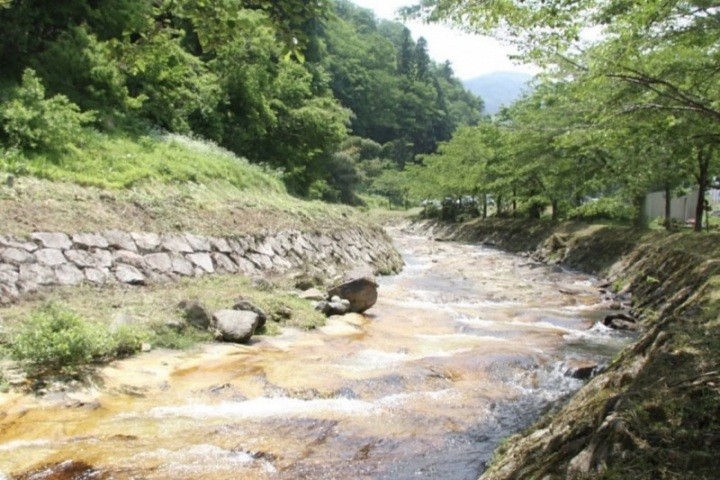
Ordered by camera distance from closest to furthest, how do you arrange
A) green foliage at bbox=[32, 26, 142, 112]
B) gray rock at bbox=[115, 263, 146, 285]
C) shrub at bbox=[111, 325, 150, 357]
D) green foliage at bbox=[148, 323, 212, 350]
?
shrub at bbox=[111, 325, 150, 357] → green foliage at bbox=[148, 323, 212, 350] → gray rock at bbox=[115, 263, 146, 285] → green foliage at bbox=[32, 26, 142, 112]

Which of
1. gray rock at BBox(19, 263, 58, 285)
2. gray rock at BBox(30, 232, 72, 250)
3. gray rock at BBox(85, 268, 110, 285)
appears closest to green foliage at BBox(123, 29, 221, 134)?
gray rock at BBox(30, 232, 72, 250)

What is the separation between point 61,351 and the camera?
605 centimetres

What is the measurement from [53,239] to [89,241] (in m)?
0.61

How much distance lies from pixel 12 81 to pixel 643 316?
16.2 meters

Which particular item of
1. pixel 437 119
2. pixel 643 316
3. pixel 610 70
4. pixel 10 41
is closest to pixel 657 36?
pixel 610 70

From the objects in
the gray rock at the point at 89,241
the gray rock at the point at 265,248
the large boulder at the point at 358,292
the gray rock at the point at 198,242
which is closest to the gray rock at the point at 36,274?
the gray rock at the point at 89,241

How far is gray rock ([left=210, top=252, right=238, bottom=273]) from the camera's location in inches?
446

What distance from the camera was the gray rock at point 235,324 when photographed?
817 cm

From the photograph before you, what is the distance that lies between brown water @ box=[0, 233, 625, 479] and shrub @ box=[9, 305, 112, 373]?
0.34 m

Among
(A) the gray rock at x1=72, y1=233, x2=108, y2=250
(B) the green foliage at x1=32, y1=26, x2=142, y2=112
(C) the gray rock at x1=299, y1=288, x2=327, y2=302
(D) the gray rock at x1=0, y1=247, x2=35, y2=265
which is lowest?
(C) the gray rock at x1=299, y1=288, x2=327, y2=302

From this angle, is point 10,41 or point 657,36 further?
point 10,41

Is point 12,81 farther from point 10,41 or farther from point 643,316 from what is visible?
point 643,316

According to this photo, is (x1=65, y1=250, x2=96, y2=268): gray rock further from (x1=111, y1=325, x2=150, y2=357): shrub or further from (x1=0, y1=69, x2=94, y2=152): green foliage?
(x1=0, y1=69, x2=94, y2=152): green foliage

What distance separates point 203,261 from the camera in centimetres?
1104
